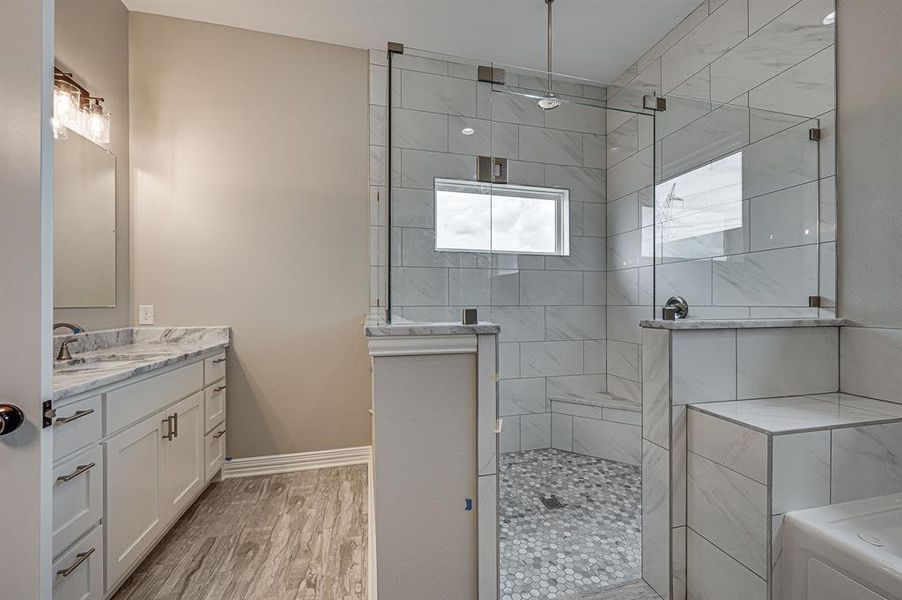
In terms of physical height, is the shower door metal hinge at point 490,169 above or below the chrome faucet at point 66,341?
above

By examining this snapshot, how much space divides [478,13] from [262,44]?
1.43 meters

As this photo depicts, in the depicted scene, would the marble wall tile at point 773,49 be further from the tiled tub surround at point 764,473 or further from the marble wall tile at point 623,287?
the tiled tub surround at point 764,473

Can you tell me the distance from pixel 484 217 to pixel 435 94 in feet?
1.58

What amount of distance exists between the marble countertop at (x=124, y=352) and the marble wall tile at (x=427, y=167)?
1234 millimetres

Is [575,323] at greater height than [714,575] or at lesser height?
greater

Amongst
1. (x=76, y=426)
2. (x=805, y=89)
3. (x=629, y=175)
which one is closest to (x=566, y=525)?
(x=76, y=426)

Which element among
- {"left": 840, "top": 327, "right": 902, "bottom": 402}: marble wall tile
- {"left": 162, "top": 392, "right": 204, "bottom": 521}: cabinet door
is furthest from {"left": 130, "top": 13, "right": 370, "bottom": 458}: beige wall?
{"left": 840, "top": 327, "right": 902, "bottom": 402}: marble wall tile

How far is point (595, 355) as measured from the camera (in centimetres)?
271

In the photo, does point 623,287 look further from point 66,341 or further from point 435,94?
point 66,341

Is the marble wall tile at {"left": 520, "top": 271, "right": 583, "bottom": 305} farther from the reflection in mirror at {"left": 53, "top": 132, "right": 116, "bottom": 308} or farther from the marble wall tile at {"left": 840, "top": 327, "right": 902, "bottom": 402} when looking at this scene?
the reflection in mirror at {"left": 53, "top": 132, "right": 116, "bottom": 308}

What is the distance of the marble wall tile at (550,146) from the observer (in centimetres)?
176

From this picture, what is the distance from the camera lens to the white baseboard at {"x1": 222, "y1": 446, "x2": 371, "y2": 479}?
2453 millimetres

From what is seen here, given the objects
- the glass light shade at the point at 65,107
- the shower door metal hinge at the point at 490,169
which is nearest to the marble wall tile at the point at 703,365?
the shower door metal hinge at the point at 490,169

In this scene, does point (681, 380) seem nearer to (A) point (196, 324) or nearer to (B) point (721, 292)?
(B) point (721, 292)
